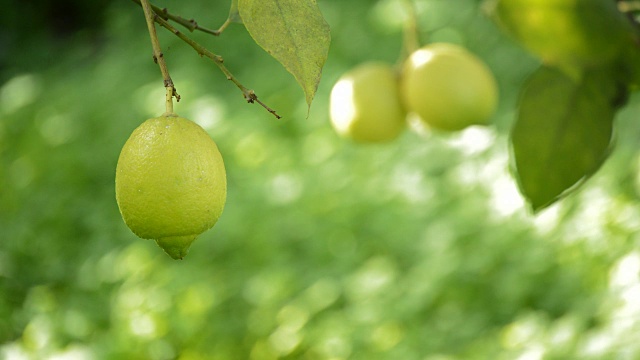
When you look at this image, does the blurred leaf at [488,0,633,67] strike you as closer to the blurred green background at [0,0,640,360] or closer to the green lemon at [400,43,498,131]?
the green lemon at [400,43,498,131]

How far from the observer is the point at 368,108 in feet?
2.63

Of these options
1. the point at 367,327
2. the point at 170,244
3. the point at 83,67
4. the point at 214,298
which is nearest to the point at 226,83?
the point at 83,67

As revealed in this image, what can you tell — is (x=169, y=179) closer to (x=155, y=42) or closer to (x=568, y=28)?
(x=155, y=42)

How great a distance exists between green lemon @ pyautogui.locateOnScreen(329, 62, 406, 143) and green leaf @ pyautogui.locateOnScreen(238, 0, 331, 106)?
1.58 feet

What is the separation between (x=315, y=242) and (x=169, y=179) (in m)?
1.83

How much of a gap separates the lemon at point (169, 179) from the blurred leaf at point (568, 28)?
153 mm

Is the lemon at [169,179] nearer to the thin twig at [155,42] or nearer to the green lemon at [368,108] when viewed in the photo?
the thin twig at [155,42]

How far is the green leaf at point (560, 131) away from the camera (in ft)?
1.35

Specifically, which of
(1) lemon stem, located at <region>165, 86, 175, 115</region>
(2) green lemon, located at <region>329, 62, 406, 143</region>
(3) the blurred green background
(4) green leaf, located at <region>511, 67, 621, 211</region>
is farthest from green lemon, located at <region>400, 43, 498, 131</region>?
(3) the blurred green background

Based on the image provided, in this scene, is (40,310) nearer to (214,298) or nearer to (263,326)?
(214,298)

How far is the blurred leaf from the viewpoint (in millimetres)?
362

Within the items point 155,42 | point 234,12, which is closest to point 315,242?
point 234,12

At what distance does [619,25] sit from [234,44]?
9.60 ft

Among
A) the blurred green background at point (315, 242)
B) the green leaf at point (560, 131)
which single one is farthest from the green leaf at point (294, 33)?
the blurred green background at point (315, 242)
